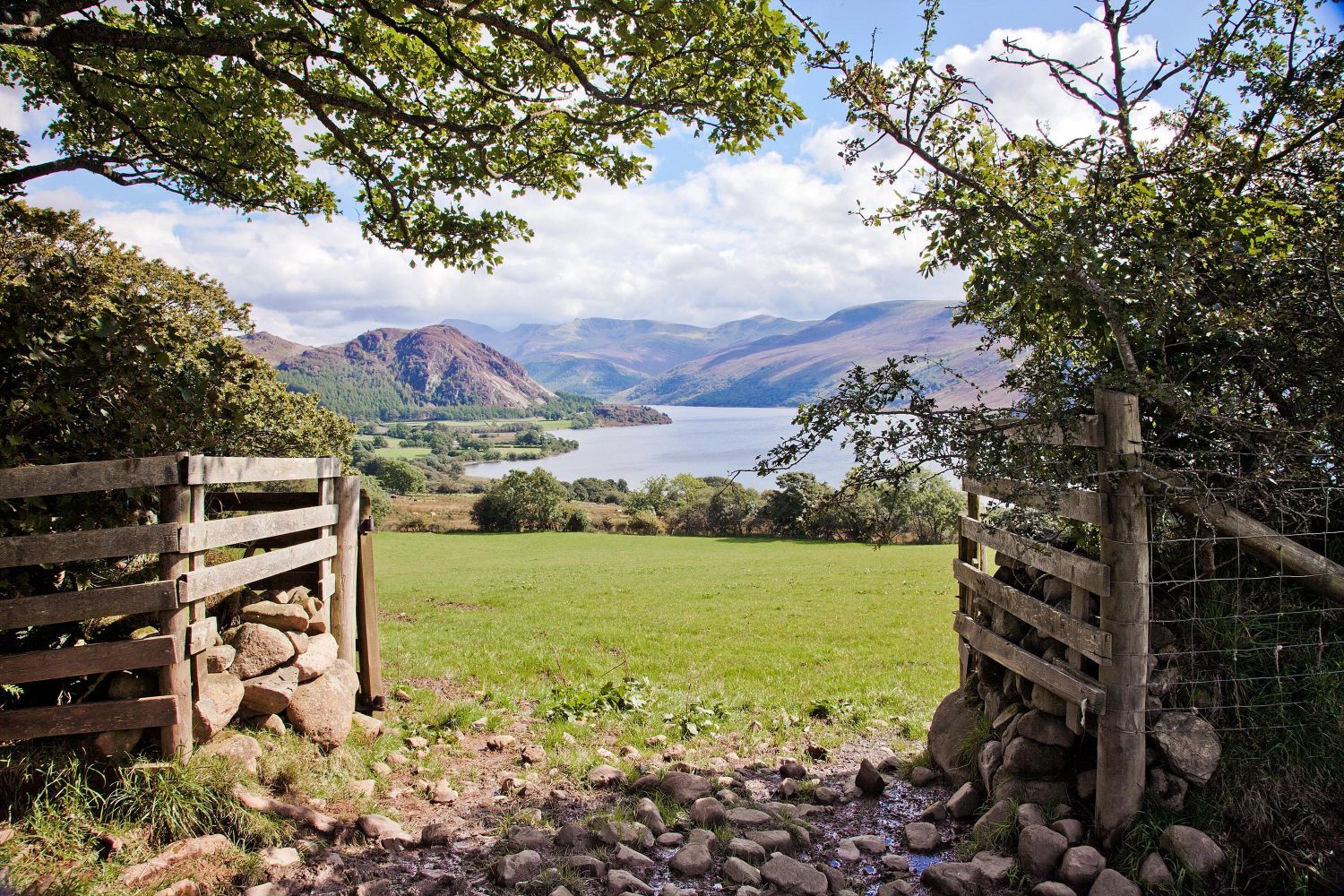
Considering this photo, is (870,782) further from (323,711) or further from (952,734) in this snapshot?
(323,711)

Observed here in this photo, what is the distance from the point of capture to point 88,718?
5.10 m

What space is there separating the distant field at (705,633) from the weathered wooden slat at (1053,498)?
4.01 meters

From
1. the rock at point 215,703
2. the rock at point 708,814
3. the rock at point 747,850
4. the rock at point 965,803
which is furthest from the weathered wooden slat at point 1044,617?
the rock at point 215,703

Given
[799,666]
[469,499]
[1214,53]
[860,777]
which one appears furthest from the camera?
[469,499]

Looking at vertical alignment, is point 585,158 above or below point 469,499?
above

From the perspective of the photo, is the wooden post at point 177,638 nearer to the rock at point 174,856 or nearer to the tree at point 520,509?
the rock at point 174,856

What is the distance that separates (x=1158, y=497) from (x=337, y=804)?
261 inches

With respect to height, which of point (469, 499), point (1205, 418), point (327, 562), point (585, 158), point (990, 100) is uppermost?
point (585, 158)

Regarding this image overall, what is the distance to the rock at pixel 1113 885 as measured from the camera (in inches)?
170

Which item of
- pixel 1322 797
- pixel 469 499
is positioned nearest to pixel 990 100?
pixel 1322 797

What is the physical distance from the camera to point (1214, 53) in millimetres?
5629

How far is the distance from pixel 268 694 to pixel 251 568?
3.63 feet

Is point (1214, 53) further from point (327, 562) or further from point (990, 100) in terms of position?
point (327, 562)

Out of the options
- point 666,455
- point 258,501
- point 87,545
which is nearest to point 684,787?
point 87,545
